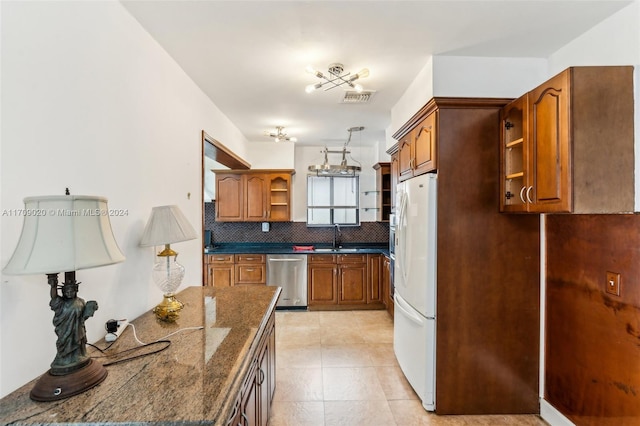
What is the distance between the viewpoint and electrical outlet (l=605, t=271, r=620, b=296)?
1659 millimetres

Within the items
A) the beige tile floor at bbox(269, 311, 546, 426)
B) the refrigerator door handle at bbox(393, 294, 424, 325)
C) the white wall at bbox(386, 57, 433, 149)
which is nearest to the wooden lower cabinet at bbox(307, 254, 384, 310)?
the beige tile floor at bbox(269, 311, 546, 426)

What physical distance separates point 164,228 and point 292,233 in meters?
3.57

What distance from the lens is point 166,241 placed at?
5.29 feet

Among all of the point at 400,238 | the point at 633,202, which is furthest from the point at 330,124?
the point at 633,202

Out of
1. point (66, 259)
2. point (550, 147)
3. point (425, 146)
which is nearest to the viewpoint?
point (66, 259)

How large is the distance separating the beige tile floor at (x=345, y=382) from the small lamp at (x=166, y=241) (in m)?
1.21

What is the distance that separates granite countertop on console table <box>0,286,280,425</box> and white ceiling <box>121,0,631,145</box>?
1661mm

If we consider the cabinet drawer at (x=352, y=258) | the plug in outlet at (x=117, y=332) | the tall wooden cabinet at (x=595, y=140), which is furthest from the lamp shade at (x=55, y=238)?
the cabinet drawer at (x=352, y=258)

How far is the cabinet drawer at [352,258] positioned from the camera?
455 cm

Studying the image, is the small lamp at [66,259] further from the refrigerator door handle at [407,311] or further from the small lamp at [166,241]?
the refrigerator door handle at [407,311]

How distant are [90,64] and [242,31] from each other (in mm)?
852

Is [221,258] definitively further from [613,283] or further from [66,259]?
[613,283]

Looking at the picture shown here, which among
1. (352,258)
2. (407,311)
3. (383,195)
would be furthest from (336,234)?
(407,311)

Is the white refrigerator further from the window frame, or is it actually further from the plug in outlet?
the window frame
